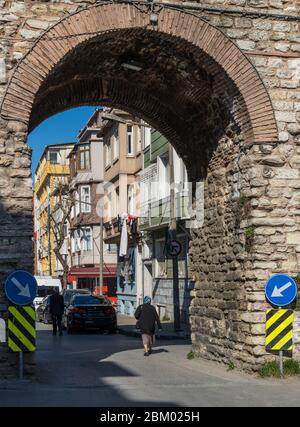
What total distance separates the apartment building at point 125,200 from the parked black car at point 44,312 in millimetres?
4429

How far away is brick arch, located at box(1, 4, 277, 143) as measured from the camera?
12.4m

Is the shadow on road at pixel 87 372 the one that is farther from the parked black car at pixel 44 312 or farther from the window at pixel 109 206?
the window at pixel 109 206

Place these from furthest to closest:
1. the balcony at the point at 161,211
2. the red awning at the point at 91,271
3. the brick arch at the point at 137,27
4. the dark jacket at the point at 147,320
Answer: the red awning at the point at 91,271 → the balcony at the point at 161,211 → the dark jacket at the point at 147,320 → the brick arch at the point at 137,27

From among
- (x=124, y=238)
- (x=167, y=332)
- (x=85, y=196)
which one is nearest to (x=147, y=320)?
(x=167, y=332)

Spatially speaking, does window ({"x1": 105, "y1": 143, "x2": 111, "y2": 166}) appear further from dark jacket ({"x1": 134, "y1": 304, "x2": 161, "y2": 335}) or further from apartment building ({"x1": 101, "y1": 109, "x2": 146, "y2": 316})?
dark jacket ({"x1": 134, "y1": 304, "x2": 161, "y2": 335})

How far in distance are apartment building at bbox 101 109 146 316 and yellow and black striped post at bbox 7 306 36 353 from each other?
77.1ft

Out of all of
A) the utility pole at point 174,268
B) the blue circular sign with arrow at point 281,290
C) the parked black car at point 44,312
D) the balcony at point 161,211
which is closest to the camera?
the blue circular sign with arrow at point 281,290

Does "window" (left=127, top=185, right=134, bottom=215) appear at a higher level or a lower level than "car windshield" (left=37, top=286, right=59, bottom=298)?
higher

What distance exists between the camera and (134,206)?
38.1m

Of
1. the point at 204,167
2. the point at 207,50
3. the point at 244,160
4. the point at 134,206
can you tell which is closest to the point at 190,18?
the point at 207,50

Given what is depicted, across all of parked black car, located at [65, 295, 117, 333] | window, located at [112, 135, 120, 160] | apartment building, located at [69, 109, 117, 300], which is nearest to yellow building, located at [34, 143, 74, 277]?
apartment building, located at [69, 109, 117, 300]

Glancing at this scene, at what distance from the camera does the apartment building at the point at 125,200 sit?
3628cm

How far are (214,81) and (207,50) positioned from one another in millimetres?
789

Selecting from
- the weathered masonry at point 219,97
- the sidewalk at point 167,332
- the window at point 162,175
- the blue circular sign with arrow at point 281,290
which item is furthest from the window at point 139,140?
the blue circular sign with arrow at point 281,290
